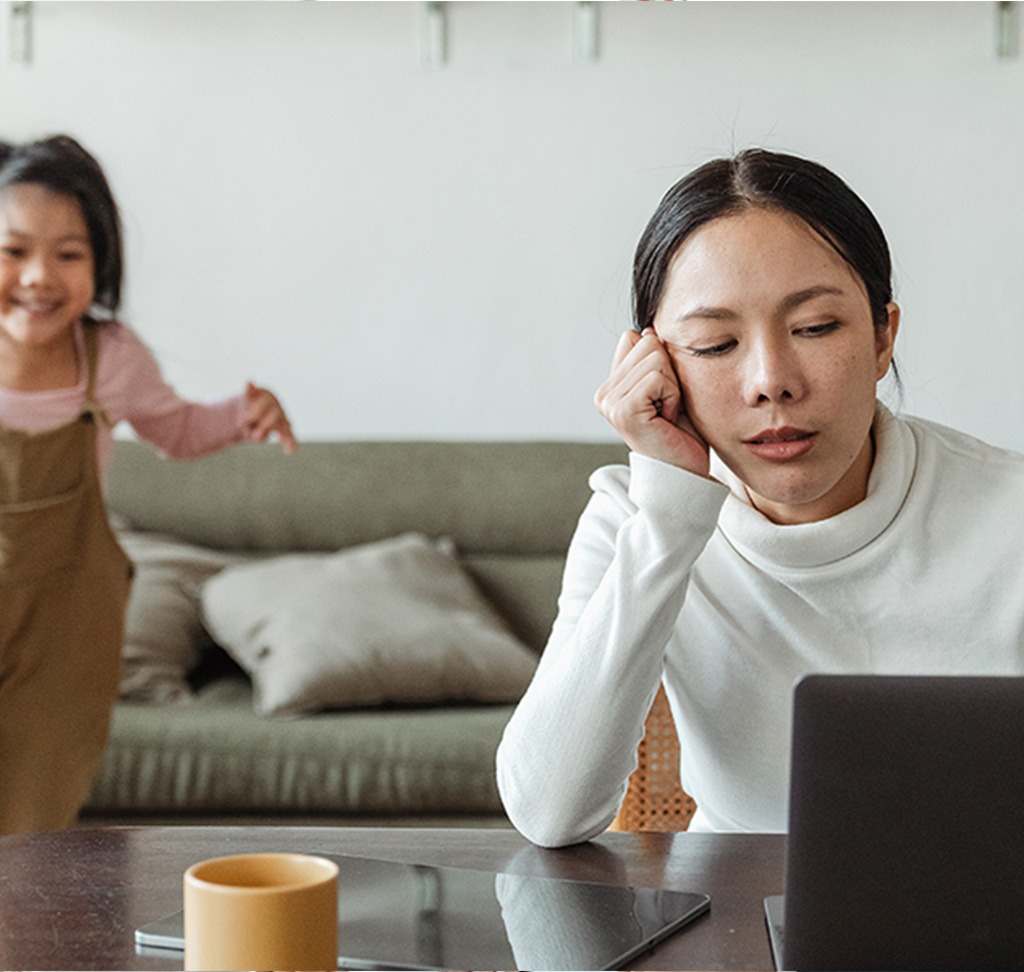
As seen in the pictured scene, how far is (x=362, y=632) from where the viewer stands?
103 inches

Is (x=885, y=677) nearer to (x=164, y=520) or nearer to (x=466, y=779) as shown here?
(x=466, y=779)

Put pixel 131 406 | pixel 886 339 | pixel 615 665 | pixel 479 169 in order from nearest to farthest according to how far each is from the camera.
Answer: pixel 615 665, pixel 886 339, pixel 131 406, pixel 479 169

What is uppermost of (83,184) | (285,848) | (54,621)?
(83,184)

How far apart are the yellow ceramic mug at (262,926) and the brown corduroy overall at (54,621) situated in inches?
56.9

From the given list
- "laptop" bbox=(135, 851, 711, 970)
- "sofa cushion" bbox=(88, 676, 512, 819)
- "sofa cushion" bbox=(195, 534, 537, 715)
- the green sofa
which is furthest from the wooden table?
the green sofa

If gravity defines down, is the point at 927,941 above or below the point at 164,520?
above

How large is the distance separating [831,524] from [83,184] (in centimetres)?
134

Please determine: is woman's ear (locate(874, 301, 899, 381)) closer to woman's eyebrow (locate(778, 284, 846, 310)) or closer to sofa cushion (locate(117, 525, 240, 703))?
woman's eyebrow (locate(778, 284, 846, 310))

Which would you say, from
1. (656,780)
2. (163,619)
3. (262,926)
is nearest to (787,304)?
(656,780)

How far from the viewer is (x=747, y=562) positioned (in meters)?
1.23

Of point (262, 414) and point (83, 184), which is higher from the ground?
point (83, 184)

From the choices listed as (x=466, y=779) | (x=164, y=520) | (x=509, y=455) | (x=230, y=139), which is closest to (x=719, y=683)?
(x=466, y=779)

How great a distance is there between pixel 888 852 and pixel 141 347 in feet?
5.62

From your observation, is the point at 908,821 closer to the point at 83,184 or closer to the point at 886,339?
the point at 886,339
